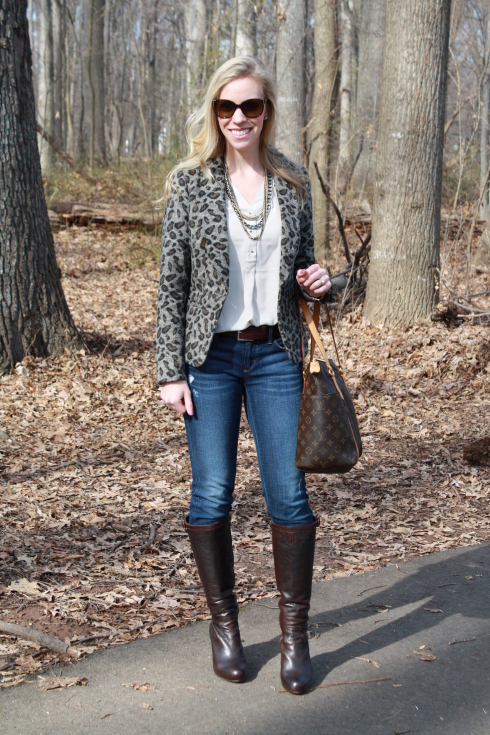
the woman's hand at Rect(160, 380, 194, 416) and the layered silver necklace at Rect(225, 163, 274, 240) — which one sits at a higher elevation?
the layered silver necklace at Rect(225, 163, 274, 240)

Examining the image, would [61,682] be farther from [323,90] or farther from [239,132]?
[323,90]

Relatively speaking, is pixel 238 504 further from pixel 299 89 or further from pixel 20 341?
pixel 299 89

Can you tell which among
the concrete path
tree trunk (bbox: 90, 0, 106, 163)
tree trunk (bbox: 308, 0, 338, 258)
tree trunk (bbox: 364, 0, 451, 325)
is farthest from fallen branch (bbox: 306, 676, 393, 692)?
tree trunk (bbox: 90, 0, 106, 163)

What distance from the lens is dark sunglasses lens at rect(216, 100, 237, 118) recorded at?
2.76m

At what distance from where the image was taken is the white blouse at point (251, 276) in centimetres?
276

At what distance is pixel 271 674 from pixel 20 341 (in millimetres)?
4880

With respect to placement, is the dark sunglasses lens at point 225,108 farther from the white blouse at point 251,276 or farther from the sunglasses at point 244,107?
the white blouse at point 251,276

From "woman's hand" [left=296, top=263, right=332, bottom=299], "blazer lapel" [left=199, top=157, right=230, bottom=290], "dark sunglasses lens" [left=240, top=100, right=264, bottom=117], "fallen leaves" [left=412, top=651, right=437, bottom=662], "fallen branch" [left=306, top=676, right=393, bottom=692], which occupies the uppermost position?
"dark sunglasses lens" [left=240, top=100, right=264, bottom=117]

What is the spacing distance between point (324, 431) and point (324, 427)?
0.01 metres

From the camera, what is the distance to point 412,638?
3297 millimetres

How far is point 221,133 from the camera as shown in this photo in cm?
288

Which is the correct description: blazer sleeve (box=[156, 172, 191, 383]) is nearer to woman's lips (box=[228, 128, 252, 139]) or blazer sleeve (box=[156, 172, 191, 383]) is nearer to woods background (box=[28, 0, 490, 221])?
woman's lips (box=[228, 128, 252, 139])

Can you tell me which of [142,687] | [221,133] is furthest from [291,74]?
[142,687]

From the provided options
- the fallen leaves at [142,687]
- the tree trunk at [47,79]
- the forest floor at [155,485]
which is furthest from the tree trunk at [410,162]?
the tree trunk at [47,79]
